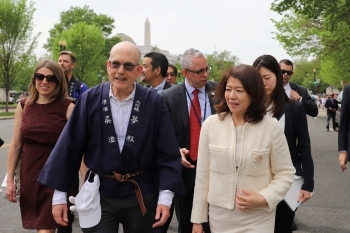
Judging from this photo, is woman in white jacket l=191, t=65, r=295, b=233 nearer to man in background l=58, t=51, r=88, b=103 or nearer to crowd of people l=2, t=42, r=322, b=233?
crowd of people l=2, t=42, r=322, b=233

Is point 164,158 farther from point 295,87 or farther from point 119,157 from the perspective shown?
point 295,87

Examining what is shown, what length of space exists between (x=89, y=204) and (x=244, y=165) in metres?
1.01

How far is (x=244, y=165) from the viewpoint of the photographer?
3.10m

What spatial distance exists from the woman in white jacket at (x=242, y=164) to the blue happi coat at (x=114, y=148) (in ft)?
0.99

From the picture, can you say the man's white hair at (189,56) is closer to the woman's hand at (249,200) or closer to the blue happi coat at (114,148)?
the blue happi coat at (114,148)

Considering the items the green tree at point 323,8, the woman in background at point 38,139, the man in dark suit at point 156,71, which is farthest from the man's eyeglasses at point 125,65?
the green tree at point 323,8

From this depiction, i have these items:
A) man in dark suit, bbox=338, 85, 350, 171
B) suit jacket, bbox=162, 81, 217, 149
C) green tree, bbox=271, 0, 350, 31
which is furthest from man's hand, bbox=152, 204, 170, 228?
green tree, bbox=271, 0, 350, 31

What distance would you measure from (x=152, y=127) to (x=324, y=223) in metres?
4.21

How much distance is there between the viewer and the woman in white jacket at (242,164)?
3.11 meters

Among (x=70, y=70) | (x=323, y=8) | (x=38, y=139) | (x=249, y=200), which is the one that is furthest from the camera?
(x=323, y=8)

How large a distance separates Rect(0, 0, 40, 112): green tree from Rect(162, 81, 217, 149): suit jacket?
1435 inches

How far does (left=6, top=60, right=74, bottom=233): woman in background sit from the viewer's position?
4.30m

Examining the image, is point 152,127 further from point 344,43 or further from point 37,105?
point 344,43

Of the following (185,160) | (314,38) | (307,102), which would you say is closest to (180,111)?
(185,160)
